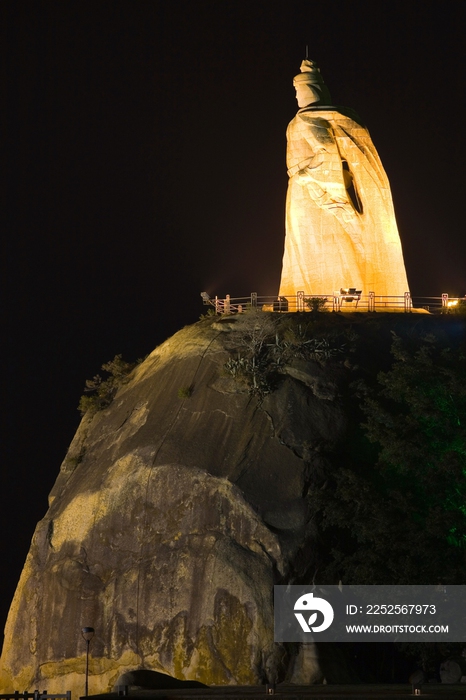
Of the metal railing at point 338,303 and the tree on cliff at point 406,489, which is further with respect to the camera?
the metal railing at point 338,303

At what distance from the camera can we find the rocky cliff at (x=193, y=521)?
50.5 meters

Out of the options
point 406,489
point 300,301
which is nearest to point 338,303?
point 300,301

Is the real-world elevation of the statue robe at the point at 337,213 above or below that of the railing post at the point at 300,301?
above

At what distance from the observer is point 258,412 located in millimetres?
55688

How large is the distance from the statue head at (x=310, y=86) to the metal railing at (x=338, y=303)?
9456 mm

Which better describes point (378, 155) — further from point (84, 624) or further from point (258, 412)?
point (84, 624)

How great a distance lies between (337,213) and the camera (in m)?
63.8

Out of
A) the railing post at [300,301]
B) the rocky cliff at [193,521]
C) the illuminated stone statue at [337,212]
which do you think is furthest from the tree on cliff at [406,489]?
the illuminated stone statue at [337,212]

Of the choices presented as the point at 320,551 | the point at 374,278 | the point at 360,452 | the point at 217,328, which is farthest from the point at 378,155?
the point at 320,551

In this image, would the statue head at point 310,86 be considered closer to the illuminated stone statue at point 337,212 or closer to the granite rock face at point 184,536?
the illuminated stone statue at point 337,212

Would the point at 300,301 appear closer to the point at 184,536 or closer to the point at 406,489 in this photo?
the point at 406,489

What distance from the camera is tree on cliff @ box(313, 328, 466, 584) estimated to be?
4891cm

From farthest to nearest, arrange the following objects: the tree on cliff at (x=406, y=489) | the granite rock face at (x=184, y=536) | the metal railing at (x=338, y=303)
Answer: the metal railing at (x=338, y=303), the granite rock face at (x=184, y=536), the tree on cliff at (x=406, y=489)

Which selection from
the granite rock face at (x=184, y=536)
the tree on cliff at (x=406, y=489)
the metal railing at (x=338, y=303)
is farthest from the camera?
the metal railing at (x=338, y=303)
